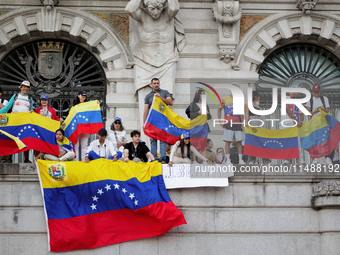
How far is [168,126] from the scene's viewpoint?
14703 mm

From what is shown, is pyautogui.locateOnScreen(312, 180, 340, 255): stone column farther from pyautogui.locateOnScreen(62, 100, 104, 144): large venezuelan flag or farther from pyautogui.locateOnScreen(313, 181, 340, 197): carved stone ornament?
pyautogui.locateOnScreen(62, 100, 104, 144): large venezuelan flag

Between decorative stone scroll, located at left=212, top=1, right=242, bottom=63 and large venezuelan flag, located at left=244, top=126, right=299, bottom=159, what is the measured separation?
4.24 meters

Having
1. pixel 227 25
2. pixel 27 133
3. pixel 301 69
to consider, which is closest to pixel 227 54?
pixel 227 25

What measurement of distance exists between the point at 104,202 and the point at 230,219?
9.39 ft

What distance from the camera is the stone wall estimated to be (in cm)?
1282

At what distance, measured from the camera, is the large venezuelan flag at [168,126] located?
14406mm

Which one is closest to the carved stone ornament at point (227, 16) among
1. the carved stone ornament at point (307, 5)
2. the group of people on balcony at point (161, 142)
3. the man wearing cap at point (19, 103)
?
the carved stone ornament at point (307, 5)

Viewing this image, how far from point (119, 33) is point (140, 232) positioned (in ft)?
24.1

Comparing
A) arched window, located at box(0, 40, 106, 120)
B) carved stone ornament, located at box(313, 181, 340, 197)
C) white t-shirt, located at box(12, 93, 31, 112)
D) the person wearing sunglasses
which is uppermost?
arched window, located at box(0, 40, 106, 120)

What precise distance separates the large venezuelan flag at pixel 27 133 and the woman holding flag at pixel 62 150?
20 centimetres

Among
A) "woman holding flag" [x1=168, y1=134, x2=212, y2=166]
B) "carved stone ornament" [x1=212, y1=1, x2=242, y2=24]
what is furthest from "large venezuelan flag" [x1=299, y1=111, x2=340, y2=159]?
"carved stone ornament" [x1=212, y1=1, x2=242, y2=24]

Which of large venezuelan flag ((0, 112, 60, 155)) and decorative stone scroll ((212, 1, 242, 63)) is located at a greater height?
decorative stone scroll ((212, 1, 242, 63))

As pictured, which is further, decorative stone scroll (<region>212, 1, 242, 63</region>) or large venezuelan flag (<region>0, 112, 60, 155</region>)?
decorative stone scroll (<region>212, 1, 242, 63</region>)

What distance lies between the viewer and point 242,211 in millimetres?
13297
